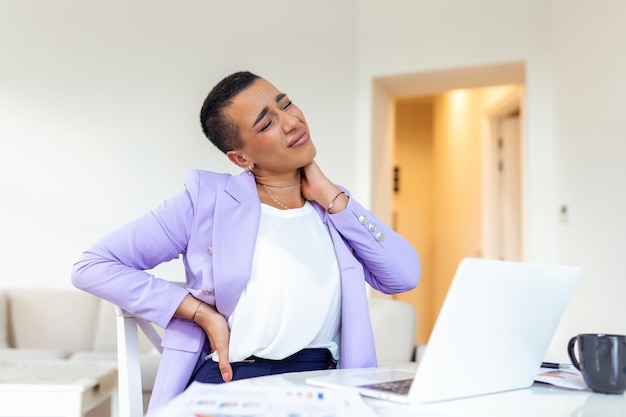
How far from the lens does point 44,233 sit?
4.33 metres

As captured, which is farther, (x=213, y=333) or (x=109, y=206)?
(x=109, y=206)

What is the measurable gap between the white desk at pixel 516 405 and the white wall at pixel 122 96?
3.42m

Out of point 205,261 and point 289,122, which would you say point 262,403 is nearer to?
point 205,261

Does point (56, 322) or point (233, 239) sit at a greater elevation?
point (233, 239)

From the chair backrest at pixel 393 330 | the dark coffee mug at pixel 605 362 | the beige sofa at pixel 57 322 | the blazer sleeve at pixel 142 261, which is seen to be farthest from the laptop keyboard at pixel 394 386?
Answer: the beige sofa at pixel 57 322

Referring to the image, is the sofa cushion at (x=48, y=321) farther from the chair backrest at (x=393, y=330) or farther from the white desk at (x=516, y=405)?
the white desk at (x=516, y=405)

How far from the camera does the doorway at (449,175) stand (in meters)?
5.23

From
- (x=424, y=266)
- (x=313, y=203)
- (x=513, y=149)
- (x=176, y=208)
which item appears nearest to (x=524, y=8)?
(x=513, y=149)

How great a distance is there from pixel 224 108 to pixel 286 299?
1.56 ft

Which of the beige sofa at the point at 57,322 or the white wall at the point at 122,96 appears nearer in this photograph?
the beige sofa at the point at 57,322

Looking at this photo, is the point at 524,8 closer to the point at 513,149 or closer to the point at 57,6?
the point at 513,149

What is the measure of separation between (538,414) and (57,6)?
451 centimetres

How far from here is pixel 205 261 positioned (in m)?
1.40

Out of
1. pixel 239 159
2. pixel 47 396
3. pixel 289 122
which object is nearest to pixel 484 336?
pixel 289 122
